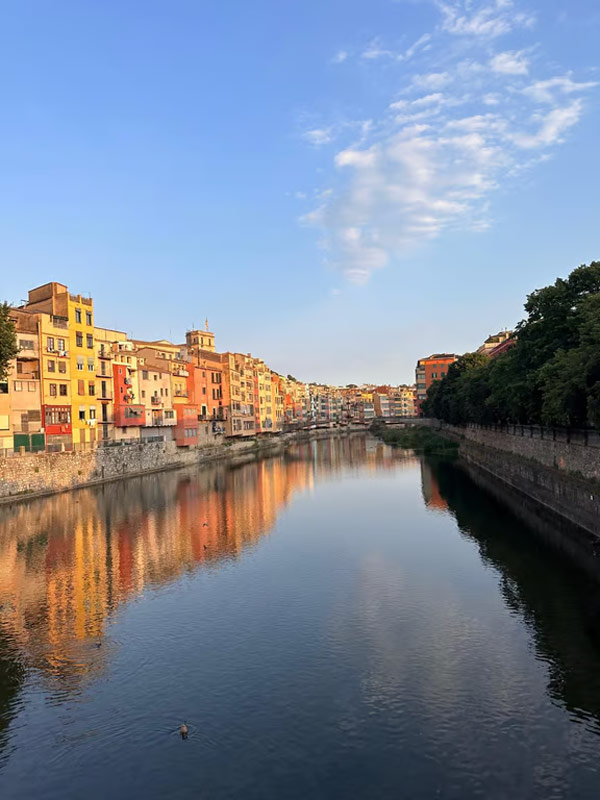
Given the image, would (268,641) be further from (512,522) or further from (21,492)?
(21,492)

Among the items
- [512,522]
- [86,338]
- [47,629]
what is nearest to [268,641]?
[47,629]

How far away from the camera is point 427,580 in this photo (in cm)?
2564

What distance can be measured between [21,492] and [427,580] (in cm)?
3650

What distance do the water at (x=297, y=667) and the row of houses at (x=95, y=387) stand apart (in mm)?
22987

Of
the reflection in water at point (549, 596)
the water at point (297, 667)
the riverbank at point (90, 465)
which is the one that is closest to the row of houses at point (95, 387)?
the riverbank at point (90, 465)

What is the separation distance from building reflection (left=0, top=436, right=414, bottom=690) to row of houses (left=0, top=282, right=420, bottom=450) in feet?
25.6

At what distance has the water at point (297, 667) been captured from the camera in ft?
41.2

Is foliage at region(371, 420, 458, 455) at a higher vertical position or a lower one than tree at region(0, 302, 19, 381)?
lower

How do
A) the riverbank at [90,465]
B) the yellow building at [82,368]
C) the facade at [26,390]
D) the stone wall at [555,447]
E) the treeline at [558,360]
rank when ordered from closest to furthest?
1. the treeline at [558,360]
2. the stone wall at [555,447]
3. the riverbank at [90,465]
4. the facade at [26,390]
5. the yellow building at [82,368]

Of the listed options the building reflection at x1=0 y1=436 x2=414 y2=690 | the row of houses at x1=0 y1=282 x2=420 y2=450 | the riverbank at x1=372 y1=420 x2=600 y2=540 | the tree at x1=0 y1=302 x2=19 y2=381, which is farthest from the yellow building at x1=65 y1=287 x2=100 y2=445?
the riverbank at x1=372 y1=420 x2=600 y2=540

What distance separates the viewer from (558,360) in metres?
36.0

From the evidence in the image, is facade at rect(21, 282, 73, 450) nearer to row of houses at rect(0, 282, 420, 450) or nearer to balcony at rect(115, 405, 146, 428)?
row of houses at rect(0, 282, 420, 450)

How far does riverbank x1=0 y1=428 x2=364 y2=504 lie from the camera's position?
160ft

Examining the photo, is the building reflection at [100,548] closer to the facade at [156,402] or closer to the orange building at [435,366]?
the facade at [156,402]
